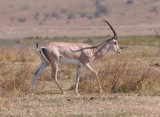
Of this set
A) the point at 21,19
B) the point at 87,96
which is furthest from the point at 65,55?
the point at 21,19

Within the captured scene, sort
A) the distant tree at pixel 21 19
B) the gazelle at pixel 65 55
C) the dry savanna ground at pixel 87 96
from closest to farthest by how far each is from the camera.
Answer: the dry savanna ground at pixel 87 96 < the gazelle at pixel 65 55 < the distant tree at pixel 21 19

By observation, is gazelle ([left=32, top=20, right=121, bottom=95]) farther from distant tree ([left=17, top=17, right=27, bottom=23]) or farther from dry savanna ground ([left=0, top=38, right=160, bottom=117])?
distant tree ([left=17, top=17, right=27, bottom=23])

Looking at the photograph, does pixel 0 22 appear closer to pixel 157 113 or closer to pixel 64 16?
pixel 64 16

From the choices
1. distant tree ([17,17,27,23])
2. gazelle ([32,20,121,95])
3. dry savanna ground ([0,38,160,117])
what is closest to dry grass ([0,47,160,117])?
dry savanna ground ([0,38,160,117])

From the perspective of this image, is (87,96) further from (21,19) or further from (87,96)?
(21,19)

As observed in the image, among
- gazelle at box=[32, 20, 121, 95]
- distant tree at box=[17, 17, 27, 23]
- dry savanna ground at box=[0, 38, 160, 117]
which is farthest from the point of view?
distant tree at box=[17, 17, 27, 23]

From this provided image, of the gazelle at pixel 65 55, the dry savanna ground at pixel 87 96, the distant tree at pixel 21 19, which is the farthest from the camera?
the distant tree at pixel 21 19

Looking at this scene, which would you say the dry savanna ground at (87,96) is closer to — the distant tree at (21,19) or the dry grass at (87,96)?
the dry grass at (87,96)

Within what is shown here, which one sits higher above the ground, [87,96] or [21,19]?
[21,19]

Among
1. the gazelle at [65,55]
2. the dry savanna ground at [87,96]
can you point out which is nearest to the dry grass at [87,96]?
the dry savanna ground at [87,96]

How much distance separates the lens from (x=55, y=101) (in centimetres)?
1491

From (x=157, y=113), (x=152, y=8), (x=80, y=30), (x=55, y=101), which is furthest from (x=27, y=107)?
(x=152, y=8)

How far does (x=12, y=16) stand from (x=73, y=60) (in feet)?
214

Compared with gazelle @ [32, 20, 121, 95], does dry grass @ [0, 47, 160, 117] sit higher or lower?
lower
